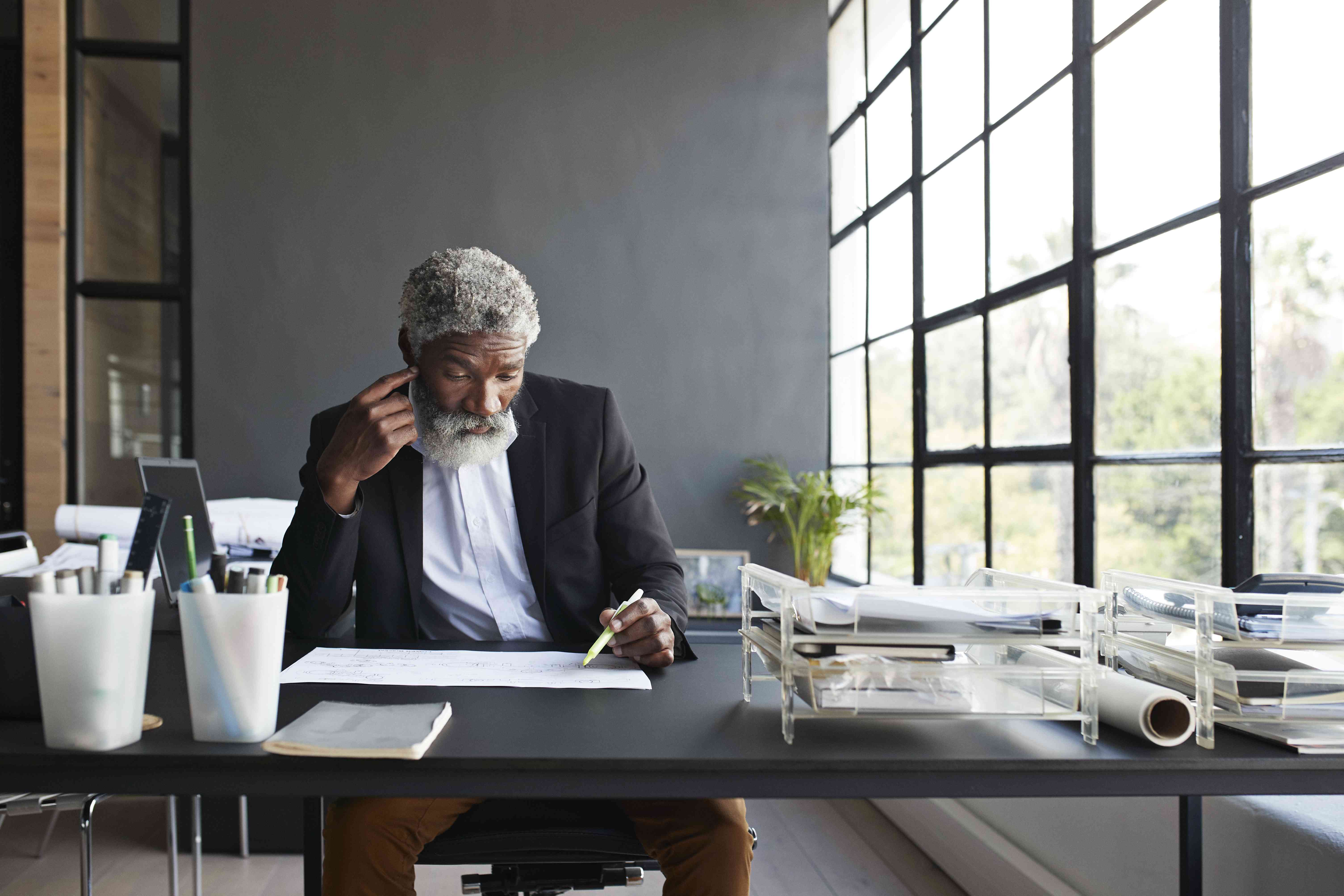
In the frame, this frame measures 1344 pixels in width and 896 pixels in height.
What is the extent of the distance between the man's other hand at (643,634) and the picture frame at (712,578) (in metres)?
2.64

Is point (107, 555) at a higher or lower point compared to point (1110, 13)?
lower

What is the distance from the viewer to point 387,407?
1.47 metres

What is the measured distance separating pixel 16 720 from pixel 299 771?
0.33 meters

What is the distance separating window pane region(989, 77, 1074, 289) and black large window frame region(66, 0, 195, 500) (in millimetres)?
3161

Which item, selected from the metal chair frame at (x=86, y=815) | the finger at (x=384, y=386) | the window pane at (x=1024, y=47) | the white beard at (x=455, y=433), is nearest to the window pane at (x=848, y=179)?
the window pane at (x=1024, y=47)

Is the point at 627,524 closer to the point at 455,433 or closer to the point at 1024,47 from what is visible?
the point at 455,433

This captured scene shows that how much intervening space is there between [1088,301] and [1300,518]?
0.81 m

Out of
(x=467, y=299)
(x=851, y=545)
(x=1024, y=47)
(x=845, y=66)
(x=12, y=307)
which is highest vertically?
(x=845, y=66)

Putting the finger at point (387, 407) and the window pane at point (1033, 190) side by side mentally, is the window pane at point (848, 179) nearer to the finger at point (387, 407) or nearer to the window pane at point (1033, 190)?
the window pane at point (1033, 190)

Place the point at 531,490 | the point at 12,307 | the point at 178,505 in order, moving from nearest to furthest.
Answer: the point at 531,490 → the point at 178,505 → the point at 12,307

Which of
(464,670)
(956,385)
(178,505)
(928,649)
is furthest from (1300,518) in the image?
(178,505)

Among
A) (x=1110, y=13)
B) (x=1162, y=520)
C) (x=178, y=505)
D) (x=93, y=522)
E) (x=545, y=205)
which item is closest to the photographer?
(x=178, y=505)

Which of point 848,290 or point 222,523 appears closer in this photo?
point 222,523

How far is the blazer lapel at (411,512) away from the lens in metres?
1.66
